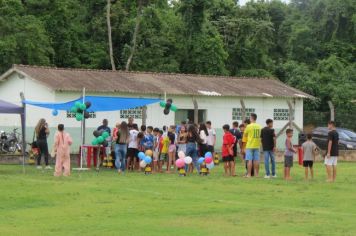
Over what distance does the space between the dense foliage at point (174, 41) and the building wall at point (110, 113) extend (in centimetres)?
602

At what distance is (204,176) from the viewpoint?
82.0ft

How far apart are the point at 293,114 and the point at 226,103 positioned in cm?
421

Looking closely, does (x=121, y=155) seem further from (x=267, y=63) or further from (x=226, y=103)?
(x=267, y=63)

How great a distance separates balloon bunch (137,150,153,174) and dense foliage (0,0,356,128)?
673 inches

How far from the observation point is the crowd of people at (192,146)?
24016mm

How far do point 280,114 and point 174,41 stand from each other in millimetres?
12929

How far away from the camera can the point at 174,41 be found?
2007 inches

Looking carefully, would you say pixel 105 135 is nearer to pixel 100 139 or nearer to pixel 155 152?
pixel 100 139

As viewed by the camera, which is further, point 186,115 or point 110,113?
point 186,115

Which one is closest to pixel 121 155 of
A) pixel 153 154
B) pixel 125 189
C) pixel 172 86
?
pixel 153 154

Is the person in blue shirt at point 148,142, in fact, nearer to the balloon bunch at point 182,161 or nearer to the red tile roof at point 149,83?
the balloon bunch at point 182,161

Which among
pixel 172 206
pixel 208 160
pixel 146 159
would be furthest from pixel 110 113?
pixel 172 206

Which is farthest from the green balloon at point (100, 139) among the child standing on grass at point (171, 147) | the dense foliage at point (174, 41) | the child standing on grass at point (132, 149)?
the dense foliage at point (174, 41)

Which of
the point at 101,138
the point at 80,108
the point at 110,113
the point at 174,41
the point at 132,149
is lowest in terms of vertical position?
the point at 132,149
